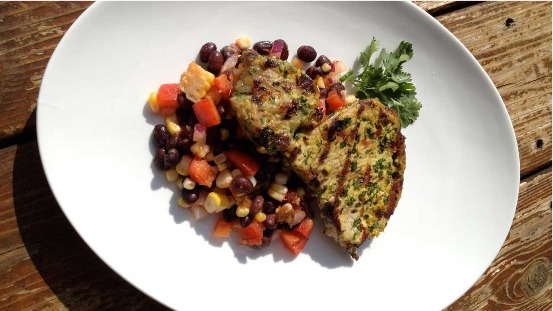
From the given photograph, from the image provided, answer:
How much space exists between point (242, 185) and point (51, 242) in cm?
127

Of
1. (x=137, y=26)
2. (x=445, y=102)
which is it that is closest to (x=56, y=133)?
(x=137, y=26)

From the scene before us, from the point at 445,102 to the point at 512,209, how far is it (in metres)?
0.96

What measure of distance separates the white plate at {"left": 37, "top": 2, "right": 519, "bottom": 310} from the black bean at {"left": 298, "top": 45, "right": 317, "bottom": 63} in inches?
3.9

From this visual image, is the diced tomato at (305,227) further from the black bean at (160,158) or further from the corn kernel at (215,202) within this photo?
the black bean at (160,158)

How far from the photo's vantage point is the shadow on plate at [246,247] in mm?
3488

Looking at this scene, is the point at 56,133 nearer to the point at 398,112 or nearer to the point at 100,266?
the point at 100,266

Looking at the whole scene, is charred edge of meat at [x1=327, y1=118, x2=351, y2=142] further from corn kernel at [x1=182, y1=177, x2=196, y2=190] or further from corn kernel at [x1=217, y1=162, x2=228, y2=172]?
corn kernel at [x1=182, y1=177, x2=196, y2=190]

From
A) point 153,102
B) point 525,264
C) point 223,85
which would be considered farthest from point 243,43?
point 525,264

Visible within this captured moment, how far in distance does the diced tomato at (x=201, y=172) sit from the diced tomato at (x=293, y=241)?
0.64 m

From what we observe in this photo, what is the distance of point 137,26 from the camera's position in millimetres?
3439

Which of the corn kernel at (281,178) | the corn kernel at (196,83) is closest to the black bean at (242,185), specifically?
the corn kernel at (281,178)

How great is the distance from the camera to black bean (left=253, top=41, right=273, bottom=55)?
145 inches

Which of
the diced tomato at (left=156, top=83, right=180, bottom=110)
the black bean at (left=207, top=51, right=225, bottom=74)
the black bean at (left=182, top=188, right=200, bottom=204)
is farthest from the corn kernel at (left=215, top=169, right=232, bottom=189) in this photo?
the black bean at (left=207, top=51, right=225, bottom=74)

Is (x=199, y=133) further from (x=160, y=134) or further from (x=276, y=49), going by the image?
(x=276, y=49)
